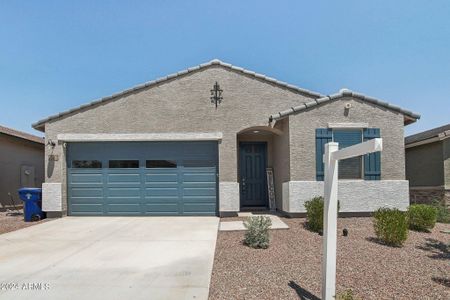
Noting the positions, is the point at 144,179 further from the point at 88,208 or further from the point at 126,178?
the point at 88,208

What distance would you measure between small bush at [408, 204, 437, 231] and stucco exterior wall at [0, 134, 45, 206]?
629 inches

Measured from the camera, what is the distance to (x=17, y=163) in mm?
15523

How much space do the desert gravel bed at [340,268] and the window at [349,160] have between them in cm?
272

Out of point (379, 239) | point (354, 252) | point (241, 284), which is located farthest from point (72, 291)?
point (379, 239)

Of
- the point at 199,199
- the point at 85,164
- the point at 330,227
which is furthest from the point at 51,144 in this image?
the point at 330,227

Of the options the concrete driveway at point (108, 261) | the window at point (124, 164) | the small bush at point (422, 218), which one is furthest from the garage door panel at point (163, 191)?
the small bush at point (422, 218)

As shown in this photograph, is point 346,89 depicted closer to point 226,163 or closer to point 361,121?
point 361,121

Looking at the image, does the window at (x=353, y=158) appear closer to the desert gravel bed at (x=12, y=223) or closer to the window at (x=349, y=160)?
the window at (x=349, y=160)

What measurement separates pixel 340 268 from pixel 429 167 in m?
10.3

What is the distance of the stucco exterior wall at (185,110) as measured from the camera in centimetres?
1160

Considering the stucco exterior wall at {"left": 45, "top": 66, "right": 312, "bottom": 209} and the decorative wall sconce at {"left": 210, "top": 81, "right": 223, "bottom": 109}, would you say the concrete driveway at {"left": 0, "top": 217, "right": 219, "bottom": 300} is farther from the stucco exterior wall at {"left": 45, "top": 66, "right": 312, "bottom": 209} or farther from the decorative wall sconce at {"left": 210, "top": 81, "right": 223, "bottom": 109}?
the decorative wall sconce at {"left": 210, "top": 81, "right": 223, "bottom": 109}

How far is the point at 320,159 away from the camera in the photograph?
10430 mm

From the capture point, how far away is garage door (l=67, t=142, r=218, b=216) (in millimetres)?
11625

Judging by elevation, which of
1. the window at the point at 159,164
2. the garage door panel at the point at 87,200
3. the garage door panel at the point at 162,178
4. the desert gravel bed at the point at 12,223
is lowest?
the desert gravel bed at the point at 12,223
